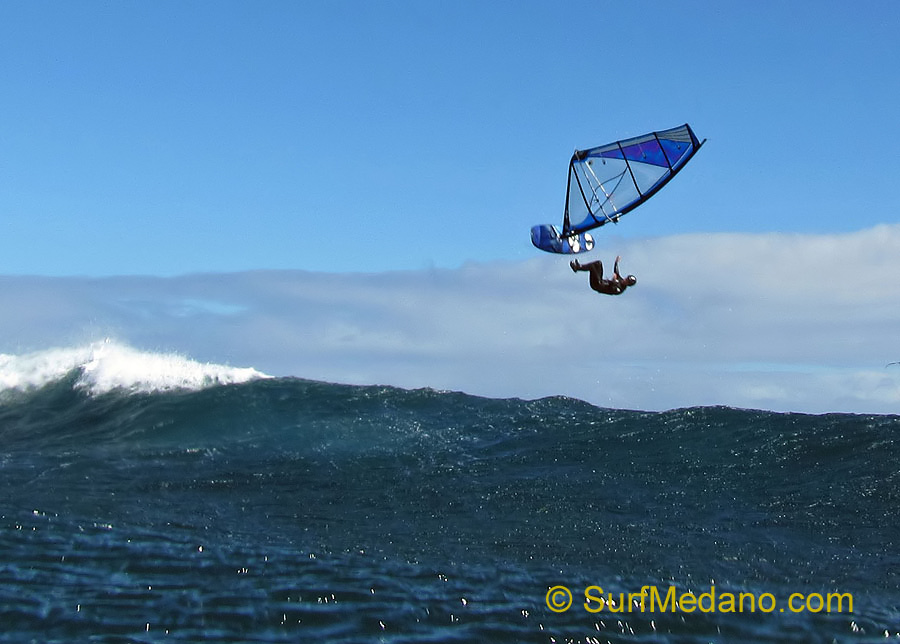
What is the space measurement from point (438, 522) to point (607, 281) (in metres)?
3.36

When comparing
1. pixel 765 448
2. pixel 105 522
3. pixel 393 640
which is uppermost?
pixel 765 448

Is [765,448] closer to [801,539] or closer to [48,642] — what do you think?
[801,539]

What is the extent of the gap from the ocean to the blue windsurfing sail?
3.34 metres

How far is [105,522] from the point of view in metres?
8.32

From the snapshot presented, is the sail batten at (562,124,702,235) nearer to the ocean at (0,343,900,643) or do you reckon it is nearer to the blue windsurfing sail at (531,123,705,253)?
the blue windsurfing sail at (531,123,705,253)

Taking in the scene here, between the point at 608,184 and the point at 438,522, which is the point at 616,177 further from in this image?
the point at 438,522

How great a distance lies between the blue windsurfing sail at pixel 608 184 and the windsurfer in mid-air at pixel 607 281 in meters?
1.34

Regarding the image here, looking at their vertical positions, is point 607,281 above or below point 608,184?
below

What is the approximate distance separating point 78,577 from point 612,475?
7.58m

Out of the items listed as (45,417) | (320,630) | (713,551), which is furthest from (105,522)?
(45,417)

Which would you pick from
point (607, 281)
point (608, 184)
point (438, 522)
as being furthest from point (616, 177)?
point (438, 522)

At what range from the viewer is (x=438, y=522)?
915 centimetres

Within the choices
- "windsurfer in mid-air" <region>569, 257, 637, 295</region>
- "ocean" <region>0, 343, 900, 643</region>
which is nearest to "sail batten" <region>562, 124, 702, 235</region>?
"windsurfer in mid-air" <region>569, 257, 637, 295</region>

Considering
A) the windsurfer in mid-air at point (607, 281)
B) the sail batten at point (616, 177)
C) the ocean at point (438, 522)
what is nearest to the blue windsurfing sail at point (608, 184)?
the sail batten at point (616, 177)
